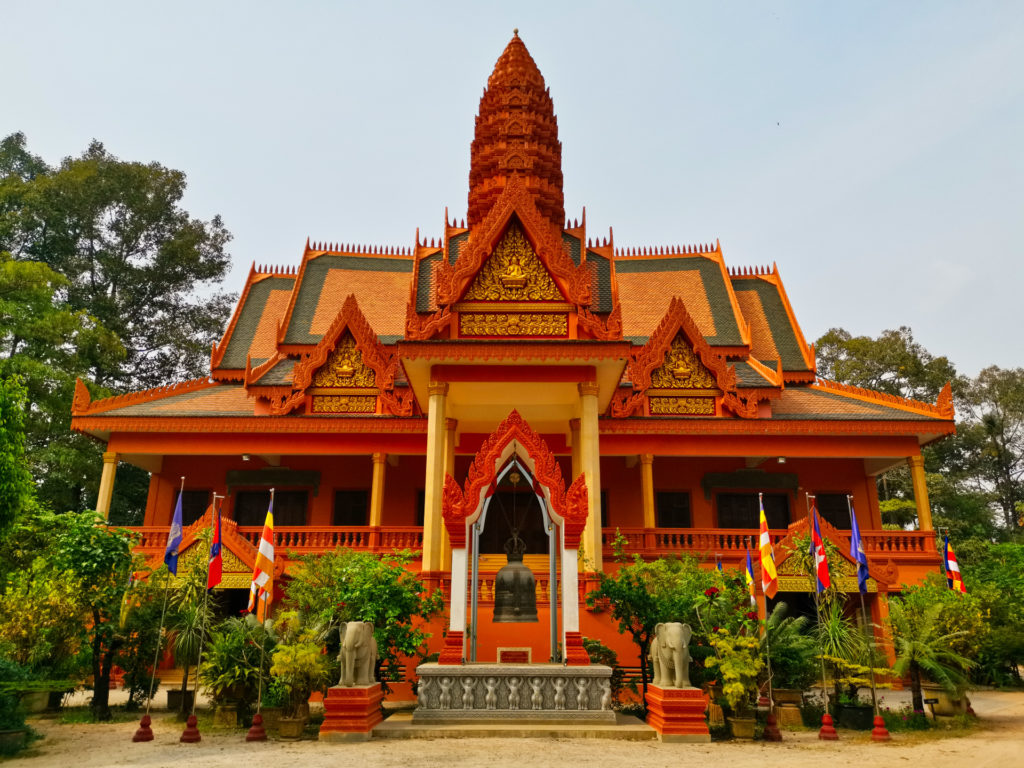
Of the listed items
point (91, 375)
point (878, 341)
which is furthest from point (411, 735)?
point (878, 341)

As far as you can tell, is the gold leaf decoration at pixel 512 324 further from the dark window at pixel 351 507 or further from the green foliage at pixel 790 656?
the dark window at pixel 351 507

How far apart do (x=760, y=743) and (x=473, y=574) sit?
13.0 ft

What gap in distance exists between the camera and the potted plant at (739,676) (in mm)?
7863

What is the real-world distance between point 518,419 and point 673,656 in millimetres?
3298

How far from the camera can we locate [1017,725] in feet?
29.7

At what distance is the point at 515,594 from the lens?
30.5 ft

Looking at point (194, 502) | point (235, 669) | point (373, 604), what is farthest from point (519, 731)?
point (194, 502)

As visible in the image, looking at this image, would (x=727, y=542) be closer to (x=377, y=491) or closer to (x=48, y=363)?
(x=377, y=491)

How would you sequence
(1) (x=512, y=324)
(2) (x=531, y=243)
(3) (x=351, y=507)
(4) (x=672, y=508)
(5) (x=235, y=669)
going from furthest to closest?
(3) (x=351, y=507)
(4) (x=672, y=508)
(2) (x=531, y=243)
(1) (x=512, y=324)
(5) (x=235, y=669)

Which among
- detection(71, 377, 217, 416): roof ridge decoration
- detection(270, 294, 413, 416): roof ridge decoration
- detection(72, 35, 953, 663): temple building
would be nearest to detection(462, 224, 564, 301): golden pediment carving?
detection(72, 35, 953, 663): temple building

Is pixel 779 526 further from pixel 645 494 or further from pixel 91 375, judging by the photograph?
pixel 91 375

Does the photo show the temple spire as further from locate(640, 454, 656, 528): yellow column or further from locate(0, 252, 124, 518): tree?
locate(0, 252, 124, 518): tree

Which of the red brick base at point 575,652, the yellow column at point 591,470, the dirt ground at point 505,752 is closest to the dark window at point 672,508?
the yellow column at point 591,470

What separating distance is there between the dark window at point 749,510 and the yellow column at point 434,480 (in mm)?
7681
